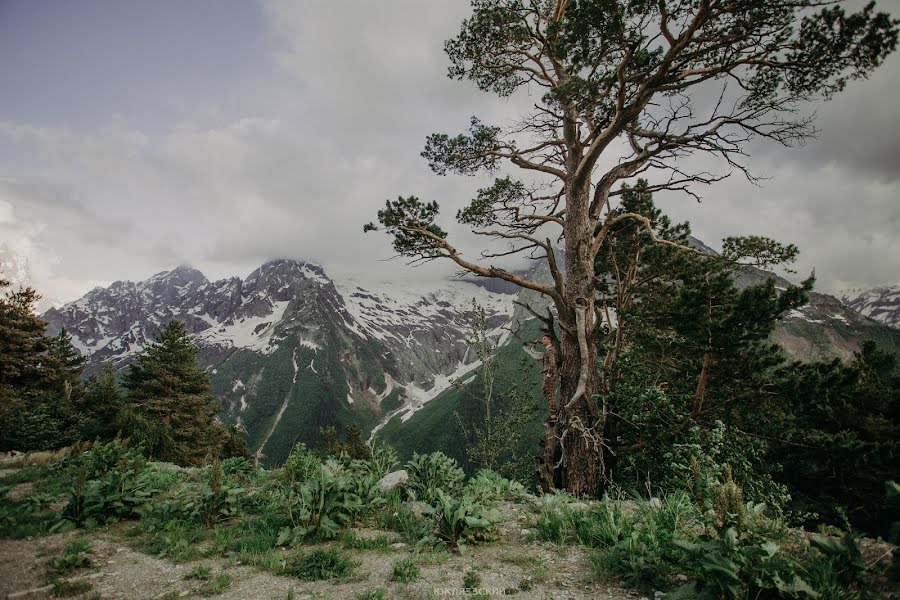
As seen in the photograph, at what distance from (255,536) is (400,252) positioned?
25.6 feet

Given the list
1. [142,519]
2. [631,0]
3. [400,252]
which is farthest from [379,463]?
[631,0]

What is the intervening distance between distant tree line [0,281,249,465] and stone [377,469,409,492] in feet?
76.5

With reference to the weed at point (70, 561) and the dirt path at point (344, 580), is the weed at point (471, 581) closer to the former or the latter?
the dirt path at point (344, 580)

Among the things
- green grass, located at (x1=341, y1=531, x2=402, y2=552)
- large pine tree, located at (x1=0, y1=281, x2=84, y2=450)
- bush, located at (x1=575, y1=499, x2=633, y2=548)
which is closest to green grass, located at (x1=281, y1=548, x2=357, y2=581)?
green grass, located at (x1=341, y1=531, x2=402, y2=552)

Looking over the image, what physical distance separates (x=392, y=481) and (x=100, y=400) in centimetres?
4285

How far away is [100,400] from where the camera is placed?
36.1 m

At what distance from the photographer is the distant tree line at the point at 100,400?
84.1 feet

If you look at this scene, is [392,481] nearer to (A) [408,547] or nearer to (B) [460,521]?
(A) [408,547]

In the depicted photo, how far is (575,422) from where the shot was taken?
32.9 ft

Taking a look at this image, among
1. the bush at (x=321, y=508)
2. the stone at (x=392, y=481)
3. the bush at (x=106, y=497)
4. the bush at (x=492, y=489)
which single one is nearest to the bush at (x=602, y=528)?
the bush at (x=492, y=489)

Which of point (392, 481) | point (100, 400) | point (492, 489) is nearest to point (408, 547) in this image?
point (492, 489)

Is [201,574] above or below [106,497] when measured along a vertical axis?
below

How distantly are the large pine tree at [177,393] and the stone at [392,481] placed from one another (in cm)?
3808

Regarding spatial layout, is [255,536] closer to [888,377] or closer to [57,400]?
[888,377]
